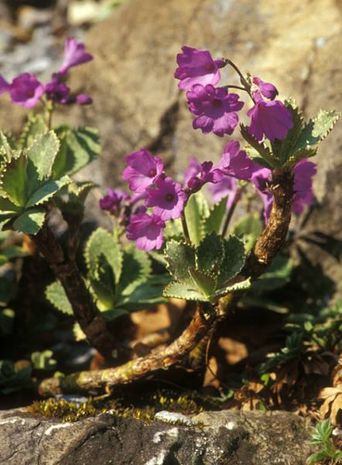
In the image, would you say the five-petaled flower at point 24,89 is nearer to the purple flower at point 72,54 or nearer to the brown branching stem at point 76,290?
the purple flower at point 72,54

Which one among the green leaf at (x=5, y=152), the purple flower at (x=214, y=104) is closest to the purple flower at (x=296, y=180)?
the purple flower at (x=214, y=104)

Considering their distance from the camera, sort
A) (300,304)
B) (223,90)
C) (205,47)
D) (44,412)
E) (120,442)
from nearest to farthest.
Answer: (223,90) < (120,442) < (44,412) < (300,304) < (205,47)

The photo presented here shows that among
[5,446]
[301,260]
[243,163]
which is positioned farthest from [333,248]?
[5,446]

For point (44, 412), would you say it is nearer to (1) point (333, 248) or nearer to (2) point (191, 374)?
(2) point (191, 374)

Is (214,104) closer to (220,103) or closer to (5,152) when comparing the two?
(220,103)

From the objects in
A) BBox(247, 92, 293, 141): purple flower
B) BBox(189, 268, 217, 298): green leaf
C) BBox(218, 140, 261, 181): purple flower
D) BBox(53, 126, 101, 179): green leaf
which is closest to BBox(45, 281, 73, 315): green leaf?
BBox(53, 126, 101, 179): green leaf

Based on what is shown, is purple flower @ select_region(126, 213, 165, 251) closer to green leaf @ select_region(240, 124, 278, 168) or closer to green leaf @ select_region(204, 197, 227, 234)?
green leaf @ select_region(240, 124, 278, 168)

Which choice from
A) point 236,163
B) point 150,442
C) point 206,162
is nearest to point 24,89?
point 206,162
